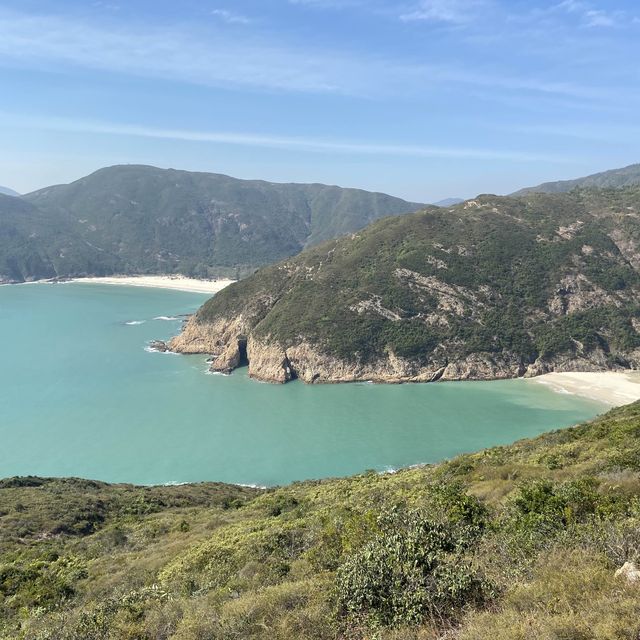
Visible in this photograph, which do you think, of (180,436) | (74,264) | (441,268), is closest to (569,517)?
(180,436)

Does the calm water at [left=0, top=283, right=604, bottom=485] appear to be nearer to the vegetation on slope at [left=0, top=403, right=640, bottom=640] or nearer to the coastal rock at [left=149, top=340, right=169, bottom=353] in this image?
the coastal rock at [left=149, top=340, right=169, bottom=353]

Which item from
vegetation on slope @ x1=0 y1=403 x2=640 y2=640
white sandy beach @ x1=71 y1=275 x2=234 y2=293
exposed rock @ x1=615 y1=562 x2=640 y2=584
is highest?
white sandy beach @ x1=71 y1=275 x2=234 y2=293

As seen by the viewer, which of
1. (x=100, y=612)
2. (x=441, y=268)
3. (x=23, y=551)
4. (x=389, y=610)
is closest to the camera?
(x=389, y=610)

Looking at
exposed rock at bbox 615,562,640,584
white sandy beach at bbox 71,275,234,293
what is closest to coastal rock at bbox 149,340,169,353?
white sandy beach at bbox 71,275,234,293

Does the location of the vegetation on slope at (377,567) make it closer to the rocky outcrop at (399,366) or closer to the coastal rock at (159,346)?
the rocky outcrop at (399,366)

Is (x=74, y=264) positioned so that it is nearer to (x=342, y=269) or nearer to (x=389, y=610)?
(x=342, y=269)

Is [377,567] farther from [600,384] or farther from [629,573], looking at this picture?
[600,384]

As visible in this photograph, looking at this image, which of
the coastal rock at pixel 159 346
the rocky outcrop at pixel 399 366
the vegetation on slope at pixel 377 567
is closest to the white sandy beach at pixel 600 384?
the rocky outcrop at pixel 399 366
